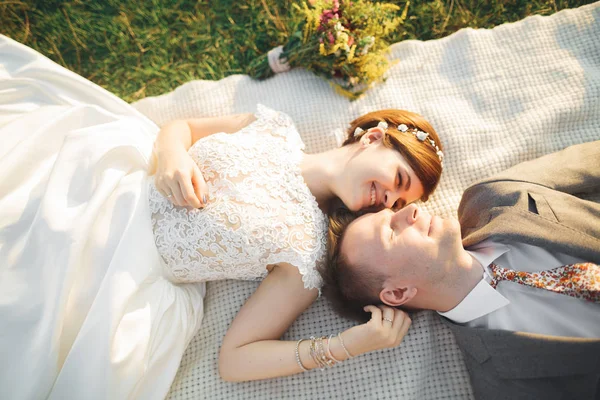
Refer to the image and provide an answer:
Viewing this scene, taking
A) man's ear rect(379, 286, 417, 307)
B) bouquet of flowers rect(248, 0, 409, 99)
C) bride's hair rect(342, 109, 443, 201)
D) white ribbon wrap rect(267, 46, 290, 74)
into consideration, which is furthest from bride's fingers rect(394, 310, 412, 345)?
white ribbon wrap rect(267, 46, 290, 74)

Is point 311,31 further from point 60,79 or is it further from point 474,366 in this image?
point 474,366

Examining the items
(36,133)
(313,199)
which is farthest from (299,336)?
(36,133)

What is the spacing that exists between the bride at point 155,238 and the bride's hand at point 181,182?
12mm

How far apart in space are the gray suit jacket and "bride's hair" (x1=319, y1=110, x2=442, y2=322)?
0.46 metres

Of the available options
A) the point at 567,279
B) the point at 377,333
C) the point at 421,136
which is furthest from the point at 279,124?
the point at 567,279

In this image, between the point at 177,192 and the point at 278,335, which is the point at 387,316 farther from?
the point at 177,192

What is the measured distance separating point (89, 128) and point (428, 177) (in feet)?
8.42

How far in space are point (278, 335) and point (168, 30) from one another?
3.54 meters

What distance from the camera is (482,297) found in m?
2.62

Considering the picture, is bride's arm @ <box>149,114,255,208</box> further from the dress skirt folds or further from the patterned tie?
the patterned tie

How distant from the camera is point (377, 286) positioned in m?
2.65

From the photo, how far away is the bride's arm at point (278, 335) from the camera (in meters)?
2.66

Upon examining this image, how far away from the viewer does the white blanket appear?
2.93 metres

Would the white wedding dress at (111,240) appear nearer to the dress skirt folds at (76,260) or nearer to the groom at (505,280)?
the dress skirt folds at (76,260)
